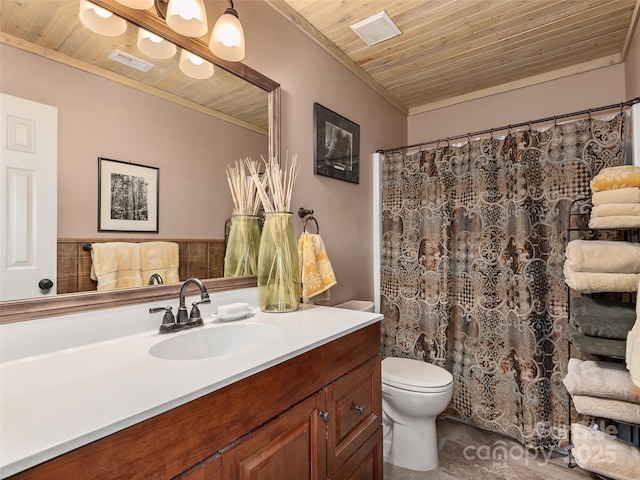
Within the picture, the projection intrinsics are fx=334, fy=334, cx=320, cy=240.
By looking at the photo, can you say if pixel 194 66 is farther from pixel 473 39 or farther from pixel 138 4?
pixel 473 39

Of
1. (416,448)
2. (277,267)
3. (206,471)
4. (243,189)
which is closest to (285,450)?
(206,471)

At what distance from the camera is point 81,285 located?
1.01 m

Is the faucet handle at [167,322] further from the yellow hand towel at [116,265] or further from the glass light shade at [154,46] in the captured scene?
the glass light shade at [154,46]

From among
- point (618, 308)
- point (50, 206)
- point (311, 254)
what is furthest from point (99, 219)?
point (618, 308)

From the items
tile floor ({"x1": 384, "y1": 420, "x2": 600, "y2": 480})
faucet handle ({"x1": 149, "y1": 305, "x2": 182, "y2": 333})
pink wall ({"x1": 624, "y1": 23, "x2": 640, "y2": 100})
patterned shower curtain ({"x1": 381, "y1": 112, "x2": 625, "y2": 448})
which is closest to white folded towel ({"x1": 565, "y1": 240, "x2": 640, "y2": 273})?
patterned shower curtain ({"x1": 381, "y1": 112, "x2": 625, "y2": 448})

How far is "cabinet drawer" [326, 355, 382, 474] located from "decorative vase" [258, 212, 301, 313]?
0.40 meters

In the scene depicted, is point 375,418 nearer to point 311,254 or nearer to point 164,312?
point 311,254

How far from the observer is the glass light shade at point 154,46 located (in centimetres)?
116

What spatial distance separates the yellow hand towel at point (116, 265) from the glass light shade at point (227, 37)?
0.82 metres

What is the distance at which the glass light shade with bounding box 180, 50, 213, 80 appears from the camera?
130 cm

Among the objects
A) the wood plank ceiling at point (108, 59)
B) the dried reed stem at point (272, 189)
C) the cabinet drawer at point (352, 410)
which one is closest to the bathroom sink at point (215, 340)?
the cabinet drawer at point (352, 410)

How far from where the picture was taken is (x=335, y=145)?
2.06 meters

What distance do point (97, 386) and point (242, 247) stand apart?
87 cm

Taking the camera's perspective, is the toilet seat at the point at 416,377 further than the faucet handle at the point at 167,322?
Yes
